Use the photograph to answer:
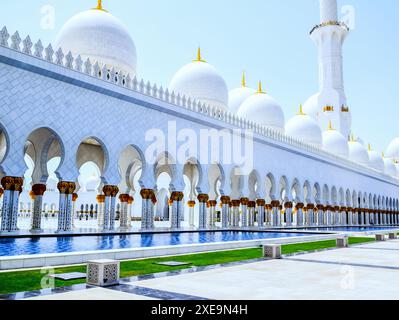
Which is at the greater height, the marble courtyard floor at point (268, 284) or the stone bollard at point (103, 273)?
the stone bollard at point (103, 273)

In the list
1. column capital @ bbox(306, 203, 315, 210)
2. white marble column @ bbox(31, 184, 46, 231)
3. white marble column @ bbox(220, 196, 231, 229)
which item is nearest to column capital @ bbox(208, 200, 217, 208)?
white marble column @ bbox(220, 196, 231, 229)

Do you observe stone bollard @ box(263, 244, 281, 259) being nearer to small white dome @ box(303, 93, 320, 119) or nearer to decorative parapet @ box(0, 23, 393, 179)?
decorative parapet @ box(0, 23, 393, 179)

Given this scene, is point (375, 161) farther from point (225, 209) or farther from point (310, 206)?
point (225, 209)

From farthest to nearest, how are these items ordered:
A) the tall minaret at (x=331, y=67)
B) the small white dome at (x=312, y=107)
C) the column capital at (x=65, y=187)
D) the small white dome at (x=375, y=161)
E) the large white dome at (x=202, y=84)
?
the small white dome at (x=375, y=161), the small white dome at (x=312, y=107), the tall minaret at (x=331, y=67), the large white dome at (x=202, y=84), the column capital at (x=65, y=187)

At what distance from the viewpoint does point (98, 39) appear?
15.5 metres

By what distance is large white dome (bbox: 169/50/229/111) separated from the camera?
19.6m

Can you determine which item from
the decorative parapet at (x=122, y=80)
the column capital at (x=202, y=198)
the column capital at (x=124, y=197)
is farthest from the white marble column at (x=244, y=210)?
the column capital at (x=124, y=197)

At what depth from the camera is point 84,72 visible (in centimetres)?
1245

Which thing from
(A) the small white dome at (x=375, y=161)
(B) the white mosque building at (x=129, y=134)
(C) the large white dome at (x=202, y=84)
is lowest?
(B) the white mosque building at (x=129, y=134)

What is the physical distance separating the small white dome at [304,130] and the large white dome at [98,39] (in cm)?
1390

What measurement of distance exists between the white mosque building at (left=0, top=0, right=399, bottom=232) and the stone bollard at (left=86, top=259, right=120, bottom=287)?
7067mm

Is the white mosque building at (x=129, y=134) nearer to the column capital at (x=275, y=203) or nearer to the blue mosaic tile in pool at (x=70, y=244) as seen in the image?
the column capital at (x=275, y=203)

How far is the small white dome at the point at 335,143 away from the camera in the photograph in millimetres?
29891
